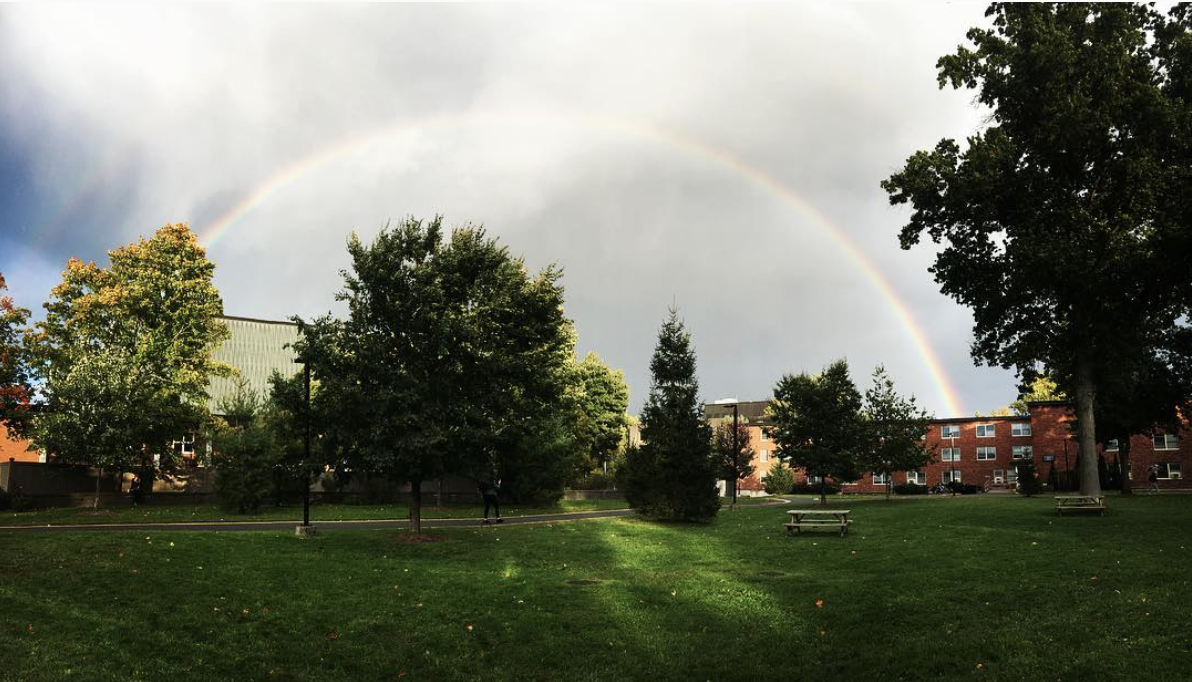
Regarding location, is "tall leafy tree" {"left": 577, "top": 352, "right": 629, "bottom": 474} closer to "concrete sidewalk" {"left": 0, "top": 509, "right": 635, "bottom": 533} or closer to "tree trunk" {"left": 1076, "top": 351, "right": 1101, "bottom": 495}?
"concrete sidewalk" {"left": 0, "top": 509, "right": 635, "bottom": 533}

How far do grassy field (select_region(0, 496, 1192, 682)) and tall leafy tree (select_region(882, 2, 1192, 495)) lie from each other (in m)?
10.6

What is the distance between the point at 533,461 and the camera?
41.9 metres

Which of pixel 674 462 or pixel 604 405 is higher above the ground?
pixel 604 405

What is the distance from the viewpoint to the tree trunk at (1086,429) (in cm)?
2952

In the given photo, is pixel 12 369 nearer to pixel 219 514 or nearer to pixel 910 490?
pixel 219 514

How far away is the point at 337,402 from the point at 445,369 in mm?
3418

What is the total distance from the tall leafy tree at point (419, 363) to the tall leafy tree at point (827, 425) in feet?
87.2

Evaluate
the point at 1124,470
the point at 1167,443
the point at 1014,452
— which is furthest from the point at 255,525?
the point at 1167,443

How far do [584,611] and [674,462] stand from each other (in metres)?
17.9

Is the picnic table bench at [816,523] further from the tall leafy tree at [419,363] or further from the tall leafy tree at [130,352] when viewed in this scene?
the tall leafy tree at [130,352]

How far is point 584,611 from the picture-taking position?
13836 mm

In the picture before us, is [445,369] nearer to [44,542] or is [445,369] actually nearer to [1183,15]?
[44,542]

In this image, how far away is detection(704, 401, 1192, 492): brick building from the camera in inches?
3009

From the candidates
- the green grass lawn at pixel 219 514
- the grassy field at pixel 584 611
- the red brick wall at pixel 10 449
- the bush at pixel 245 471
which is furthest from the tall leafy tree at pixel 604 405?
the red brick wall at pixel 10 449
